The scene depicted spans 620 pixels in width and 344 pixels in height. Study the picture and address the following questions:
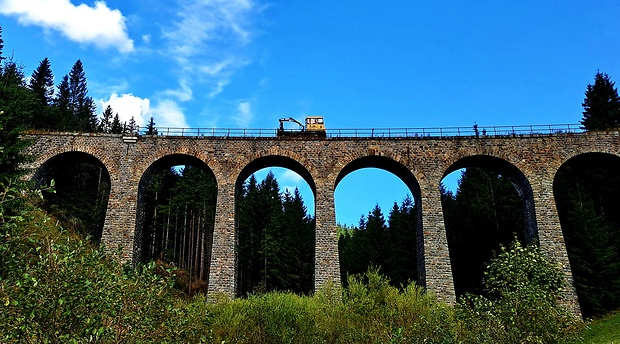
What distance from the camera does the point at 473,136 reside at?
1106 inches

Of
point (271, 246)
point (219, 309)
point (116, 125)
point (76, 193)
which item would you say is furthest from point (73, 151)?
point (116, 125)

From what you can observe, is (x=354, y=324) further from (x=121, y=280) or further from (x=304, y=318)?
(x=121, y=280)

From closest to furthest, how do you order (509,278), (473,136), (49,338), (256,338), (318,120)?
(49,338)
(509,278)
(256,338)
(473,136)
(318,120)

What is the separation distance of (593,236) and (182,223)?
3713 cm

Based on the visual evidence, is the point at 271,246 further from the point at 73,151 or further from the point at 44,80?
the point at 44,80

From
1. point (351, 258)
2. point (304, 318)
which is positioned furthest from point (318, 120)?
point (351, 258)

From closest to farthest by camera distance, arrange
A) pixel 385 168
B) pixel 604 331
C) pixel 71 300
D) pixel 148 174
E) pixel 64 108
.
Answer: pixel 71 300, pixel 604 331, pixel 148 174, pixel 385 168, pixel 64 108

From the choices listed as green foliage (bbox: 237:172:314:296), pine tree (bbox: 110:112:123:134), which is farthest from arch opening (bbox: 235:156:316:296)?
pine tree (bbox: 110:112:123:134)

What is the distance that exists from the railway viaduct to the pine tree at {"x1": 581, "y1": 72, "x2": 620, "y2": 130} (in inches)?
437

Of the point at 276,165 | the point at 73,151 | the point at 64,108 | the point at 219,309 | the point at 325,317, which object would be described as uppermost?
the point at 64,108

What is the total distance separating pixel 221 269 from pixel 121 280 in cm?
1798

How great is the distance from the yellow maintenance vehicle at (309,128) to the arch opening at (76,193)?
11.5 metres

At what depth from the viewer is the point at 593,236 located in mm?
29266

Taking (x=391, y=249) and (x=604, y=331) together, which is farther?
(x=391, y=249)
